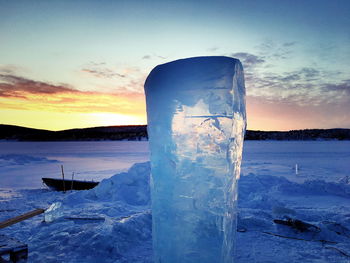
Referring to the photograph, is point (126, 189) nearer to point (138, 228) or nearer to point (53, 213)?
point (53, 213)

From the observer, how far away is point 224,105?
215cm

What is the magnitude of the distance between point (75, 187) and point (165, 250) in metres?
8.56

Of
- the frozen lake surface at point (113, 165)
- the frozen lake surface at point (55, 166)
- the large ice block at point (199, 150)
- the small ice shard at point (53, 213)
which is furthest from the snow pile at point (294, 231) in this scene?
the frozen lake surface at point (55, 166)

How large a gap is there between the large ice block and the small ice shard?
12.6 feet

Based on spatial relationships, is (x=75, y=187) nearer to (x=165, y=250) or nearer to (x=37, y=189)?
(x=37, y=189)

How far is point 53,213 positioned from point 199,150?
450cm

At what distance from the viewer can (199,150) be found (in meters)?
2.21

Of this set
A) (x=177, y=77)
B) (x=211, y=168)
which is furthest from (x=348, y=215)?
(x=177, y=77)

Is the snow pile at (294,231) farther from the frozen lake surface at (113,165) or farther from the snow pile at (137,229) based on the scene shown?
the frozen lake surface at (113,165)

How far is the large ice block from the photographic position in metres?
2.15

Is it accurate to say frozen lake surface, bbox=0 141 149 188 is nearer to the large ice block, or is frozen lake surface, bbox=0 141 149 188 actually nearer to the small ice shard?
the small ice shard

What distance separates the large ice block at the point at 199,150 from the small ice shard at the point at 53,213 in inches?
151

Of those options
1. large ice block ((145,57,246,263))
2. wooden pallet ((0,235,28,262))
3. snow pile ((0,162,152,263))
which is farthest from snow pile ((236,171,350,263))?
wooden pallet ((0,235,28,262))

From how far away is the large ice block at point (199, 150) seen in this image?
7.06 ft
